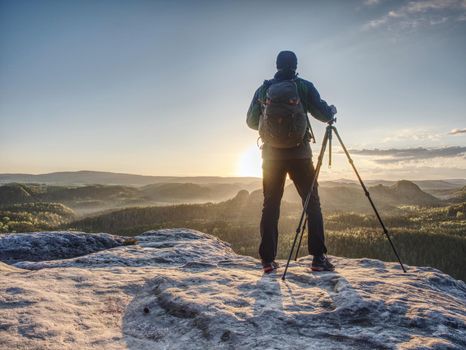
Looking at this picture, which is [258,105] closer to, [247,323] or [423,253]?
[247,323]

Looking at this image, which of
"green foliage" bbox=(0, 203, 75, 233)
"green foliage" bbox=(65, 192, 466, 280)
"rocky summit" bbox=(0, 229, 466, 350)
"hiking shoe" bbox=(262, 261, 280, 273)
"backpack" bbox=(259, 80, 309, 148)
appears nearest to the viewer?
"rocky summit" bbox=(0, 229, 466, 350)

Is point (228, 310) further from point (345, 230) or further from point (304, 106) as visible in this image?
point (345, 230)

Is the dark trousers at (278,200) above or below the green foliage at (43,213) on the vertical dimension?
above

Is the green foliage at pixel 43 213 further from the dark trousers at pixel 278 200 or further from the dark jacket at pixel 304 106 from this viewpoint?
the dark jacket at pixel 304 106

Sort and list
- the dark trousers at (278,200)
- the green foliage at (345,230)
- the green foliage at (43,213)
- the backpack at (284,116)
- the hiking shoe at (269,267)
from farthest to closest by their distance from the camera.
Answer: the green foliage at (43,213), the green foliage at (345,230), the dark trousers at (278,200), the hiking shoe at (269,267), the backpack at (284,116)

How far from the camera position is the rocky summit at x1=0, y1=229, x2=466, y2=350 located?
3.80 metres

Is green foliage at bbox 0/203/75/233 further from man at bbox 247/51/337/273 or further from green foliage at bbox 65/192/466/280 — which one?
man at bbox 247/51/337/273

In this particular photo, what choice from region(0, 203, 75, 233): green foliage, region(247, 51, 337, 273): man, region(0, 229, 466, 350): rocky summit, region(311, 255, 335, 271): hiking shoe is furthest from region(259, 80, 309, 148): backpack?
region(0, 203, 75, 233): green foliage

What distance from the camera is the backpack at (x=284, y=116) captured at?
255 inches

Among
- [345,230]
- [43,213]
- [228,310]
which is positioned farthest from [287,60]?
[43,213]

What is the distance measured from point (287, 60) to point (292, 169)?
2.12 m

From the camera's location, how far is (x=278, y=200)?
23.7 ft

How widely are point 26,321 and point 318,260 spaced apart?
4.89 m

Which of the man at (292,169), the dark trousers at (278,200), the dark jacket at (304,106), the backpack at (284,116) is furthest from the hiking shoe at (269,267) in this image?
the backpack at (284,116)
